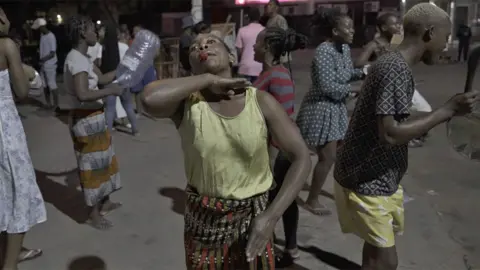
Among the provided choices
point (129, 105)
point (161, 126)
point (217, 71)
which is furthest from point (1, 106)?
point (161, 126)

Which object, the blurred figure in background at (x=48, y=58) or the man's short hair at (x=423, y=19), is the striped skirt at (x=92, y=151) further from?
the blurred figure in background at (x=48, y=58)

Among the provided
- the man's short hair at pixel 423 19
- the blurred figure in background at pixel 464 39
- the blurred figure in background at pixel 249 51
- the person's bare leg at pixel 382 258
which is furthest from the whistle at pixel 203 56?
the blurred figure in background at pixel 464 39

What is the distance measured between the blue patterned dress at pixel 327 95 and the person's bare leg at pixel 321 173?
88mm

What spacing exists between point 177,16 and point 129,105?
1020 cm

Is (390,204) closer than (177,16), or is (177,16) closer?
(390,204)

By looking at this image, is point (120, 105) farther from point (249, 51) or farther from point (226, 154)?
point (226, 154)

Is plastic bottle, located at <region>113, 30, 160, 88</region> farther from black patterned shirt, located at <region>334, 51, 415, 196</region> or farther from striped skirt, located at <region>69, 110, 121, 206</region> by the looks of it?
black patterned shirt, located at <region>334, 51, 415, 196</region>

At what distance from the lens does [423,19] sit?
2279 millimetres

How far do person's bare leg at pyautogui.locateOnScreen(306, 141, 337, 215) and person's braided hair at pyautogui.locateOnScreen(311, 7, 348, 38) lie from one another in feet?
3.06

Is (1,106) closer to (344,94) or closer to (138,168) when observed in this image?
(344,94)

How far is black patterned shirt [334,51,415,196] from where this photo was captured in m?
2.20

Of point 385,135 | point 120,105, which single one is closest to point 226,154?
point 385,135

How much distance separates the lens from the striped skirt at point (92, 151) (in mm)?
4098

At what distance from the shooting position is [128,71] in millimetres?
4180
